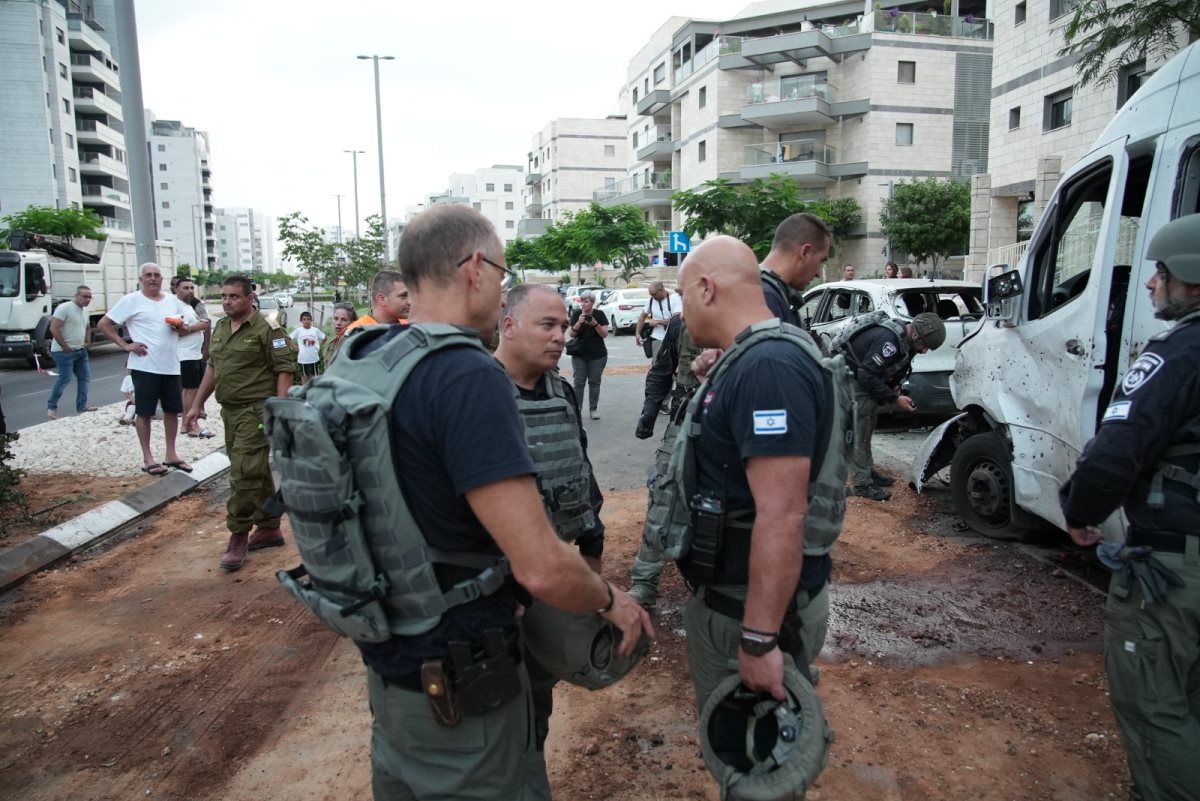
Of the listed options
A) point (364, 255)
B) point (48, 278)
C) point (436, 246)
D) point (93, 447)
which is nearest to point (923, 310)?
point (436, 246)

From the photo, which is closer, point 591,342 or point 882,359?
point 882,359

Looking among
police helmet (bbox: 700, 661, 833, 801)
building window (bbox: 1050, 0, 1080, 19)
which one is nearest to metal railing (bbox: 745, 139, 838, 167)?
building window (bbox: 1050, 0, 1080, 19)

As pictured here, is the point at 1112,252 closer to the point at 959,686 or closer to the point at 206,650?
the point at 959,686

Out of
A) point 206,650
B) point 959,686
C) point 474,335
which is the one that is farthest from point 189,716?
point 959,686

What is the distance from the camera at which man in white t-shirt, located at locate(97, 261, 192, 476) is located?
7.04 meters

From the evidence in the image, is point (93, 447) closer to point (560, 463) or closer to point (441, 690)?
point (560, 463)

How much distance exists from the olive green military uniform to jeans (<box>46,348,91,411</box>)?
701cm

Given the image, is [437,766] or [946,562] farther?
[946,562]

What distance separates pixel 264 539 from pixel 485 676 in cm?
438

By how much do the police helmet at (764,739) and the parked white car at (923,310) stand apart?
607cm

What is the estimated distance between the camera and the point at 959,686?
134 inches

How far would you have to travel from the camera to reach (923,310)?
348 inches

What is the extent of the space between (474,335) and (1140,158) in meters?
3.63

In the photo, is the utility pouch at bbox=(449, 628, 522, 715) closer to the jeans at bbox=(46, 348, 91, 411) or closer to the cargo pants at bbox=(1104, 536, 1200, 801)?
the cargo pants at bbox=(1104, 536, 1200, 801)
